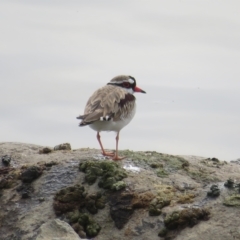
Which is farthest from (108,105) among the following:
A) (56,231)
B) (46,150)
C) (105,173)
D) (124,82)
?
(56,231)

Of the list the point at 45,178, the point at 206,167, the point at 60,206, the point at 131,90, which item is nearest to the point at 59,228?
the point at 60,206

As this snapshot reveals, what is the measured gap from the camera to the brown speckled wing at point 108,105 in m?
13.6

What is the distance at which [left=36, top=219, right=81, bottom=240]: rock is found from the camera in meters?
10.0

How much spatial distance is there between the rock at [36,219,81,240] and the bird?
2.86 m

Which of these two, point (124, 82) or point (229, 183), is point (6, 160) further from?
point (229, 183)

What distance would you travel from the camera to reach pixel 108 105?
553 inches

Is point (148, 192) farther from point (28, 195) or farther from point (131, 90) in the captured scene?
point (131, 90)

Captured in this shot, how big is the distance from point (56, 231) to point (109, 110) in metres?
4.14

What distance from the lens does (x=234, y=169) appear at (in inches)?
523

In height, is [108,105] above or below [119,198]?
above

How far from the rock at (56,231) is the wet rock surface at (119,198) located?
0.03 m

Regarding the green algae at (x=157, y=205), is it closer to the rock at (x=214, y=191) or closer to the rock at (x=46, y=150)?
the rock at (x=214, y=191)

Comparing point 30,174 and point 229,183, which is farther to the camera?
point 30,174

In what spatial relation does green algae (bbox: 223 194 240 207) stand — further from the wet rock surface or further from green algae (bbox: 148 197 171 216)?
green algae (bbox: 148 197 171 216)
